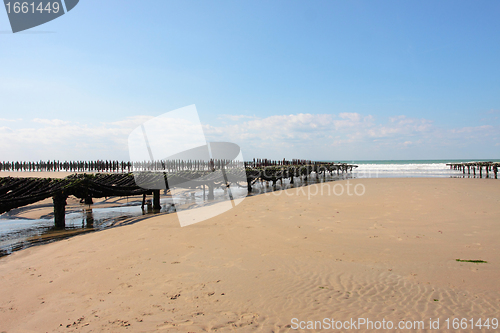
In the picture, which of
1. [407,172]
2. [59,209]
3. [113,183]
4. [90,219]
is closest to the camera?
[59,209]

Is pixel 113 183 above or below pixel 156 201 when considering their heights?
above

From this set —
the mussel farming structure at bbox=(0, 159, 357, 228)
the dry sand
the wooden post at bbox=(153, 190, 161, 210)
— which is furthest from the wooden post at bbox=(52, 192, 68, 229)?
the wooden post at bbox=(153, 190, 161, 210)

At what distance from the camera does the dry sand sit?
2844 mm

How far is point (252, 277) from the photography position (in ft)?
12.7

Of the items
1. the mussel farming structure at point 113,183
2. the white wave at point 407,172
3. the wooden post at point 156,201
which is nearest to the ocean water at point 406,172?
the white wave at point 407,172

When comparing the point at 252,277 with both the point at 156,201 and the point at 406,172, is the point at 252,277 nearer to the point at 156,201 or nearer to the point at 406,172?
the point at 156,201

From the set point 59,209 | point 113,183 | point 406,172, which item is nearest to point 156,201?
point 113,183

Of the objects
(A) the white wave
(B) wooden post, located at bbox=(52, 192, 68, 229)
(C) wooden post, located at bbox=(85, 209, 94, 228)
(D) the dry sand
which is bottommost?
(A) the white wave

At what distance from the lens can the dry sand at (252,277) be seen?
2.84m

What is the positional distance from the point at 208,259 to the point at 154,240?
2.14 metres

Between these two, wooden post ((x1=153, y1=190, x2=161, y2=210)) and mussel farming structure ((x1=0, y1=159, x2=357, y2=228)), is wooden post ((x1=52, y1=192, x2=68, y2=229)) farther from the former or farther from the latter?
wooden post ((x1=153, y1=190, x2=161, y2=210))

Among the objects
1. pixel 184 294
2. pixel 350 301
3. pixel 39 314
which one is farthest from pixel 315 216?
pixel 39 314

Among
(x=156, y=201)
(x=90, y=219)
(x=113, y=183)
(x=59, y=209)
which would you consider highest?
(x=113, y=183)

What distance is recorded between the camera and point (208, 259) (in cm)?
474
